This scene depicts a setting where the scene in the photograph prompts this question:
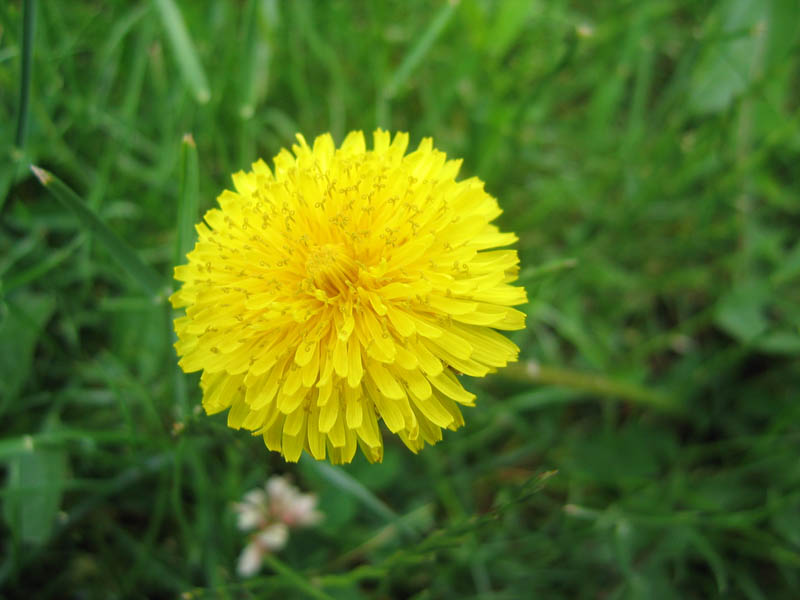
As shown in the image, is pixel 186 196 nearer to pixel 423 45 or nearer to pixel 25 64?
pixel 25 64

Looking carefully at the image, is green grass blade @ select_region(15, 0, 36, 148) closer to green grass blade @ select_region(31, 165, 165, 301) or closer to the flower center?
green grass blade @ select_region(31, 165, 165, 301)

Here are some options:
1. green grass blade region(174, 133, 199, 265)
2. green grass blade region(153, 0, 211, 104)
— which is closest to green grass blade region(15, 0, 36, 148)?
green grass blade region(153, 0, 211, 104)

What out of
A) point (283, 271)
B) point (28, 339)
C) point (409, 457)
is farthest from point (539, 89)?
point (28, 339)

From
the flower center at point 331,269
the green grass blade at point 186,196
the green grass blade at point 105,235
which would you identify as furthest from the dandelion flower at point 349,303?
the green grass blade at point 105,235

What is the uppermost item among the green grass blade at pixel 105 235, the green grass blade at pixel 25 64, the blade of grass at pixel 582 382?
the green grass blade at pixel 25 64

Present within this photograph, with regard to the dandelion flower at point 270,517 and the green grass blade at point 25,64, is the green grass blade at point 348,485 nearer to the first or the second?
the dandelion flower at point 270,517

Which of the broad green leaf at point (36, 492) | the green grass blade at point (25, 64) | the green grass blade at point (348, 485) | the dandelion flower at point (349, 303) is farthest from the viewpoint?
the broad green leaf at point (36, 492)
